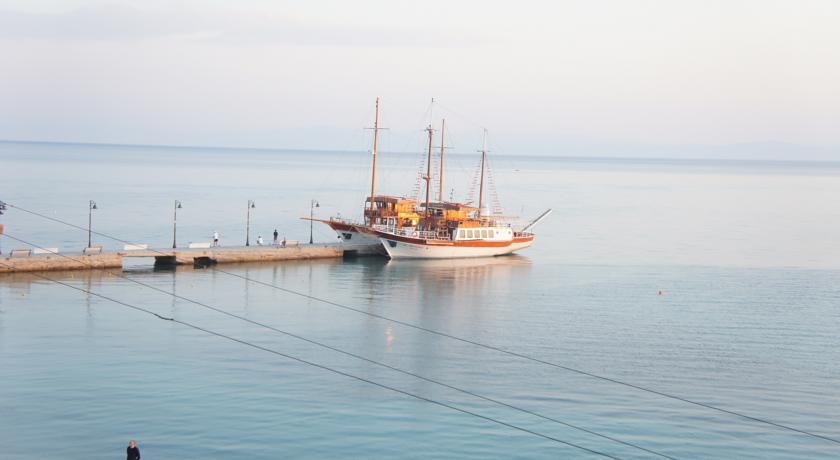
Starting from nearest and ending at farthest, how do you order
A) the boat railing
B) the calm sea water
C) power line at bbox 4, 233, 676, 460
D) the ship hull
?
the calm sea water
power line at bbox 4, 233, 676, 460
the boat railing
the ship hull

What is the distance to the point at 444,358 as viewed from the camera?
5069 centimetres

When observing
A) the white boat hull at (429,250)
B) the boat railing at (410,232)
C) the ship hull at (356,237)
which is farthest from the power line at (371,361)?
the boat railing at (410,232)

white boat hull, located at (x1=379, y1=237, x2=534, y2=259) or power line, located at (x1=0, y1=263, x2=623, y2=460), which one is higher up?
white boat hull, located at (x1=379, y1=237, x2=534, y2=259)

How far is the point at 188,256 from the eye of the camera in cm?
8081

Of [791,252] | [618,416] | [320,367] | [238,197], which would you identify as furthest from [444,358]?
[238,197]

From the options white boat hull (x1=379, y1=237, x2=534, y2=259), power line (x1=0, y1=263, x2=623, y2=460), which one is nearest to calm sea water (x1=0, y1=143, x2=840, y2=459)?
power line (x1=0, y1=263, x2=623, y2=460)

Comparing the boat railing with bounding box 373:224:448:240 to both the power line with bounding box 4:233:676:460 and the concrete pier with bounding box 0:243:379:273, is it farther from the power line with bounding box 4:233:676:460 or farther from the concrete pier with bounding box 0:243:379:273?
the power line with bounding box 4:233:676:460

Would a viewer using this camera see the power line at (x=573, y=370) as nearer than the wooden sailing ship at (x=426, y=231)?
Yes

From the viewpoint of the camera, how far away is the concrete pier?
70938mm

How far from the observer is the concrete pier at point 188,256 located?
7094 cm

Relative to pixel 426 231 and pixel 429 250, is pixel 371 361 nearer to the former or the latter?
pixel 429 250

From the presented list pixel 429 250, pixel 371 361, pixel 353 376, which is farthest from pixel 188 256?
pixel 353 376

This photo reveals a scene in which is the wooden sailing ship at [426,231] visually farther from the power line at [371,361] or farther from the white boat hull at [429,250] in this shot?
the power line at [371,361]

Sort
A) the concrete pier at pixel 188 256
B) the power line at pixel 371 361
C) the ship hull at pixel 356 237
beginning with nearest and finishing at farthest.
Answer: the power line at pixel 371 361, the concrete pier at pixel 188 256, the ship hull at pixel 356 237
